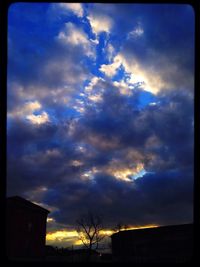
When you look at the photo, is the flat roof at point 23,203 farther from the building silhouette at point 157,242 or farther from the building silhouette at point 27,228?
the building silhouette at point 157,242

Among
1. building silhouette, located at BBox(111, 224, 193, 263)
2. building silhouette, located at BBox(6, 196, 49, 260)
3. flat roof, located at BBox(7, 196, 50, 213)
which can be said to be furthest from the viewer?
building silhouette, located at BBox(111, 224, 193, 263)

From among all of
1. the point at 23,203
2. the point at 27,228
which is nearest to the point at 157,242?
the point at 27,228

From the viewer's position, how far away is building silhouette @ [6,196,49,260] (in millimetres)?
28219

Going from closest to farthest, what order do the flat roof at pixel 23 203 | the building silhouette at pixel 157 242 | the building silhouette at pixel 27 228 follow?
the building silhouette at pixel 27 228, the flat roof at pixel 23 203, the building silhouette at pixel 157 242

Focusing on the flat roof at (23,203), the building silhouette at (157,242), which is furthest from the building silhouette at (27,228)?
the building silhouette at (157,242)

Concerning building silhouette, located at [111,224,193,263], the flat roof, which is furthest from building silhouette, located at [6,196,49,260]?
building silhouette, located at [111,224,193,263]

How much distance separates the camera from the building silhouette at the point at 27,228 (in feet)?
92.6

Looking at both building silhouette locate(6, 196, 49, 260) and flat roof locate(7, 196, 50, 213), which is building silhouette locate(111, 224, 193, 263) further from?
flat roof locate(7, 196, 50, 213)

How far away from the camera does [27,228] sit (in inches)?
1150

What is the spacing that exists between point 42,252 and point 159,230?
10222mm

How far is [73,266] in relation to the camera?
213cm

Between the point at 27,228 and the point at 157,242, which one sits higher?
the point at 27,228

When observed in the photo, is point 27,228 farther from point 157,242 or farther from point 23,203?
point 157,242
